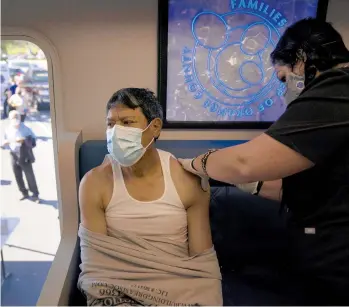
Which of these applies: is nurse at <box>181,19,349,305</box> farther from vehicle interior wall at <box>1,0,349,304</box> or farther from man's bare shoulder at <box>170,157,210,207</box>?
vehicle interior wall at <box>1,0,349,304</box>

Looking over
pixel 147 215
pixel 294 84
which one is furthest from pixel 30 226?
pixel 294 84

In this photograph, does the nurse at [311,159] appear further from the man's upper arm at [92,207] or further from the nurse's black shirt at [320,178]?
the man's upper arm at [92,207]

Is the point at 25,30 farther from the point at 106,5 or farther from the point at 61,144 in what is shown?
the point at 61,144

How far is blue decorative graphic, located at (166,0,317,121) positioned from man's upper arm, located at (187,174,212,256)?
69 centimetres

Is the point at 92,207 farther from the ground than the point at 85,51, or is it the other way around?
the point at 85,51

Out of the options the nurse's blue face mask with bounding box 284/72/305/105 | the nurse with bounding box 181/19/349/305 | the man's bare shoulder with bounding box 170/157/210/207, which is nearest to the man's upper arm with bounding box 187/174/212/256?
the man's bare shoulder with bounding box 170/157/210/207

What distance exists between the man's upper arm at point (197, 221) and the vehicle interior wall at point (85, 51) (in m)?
0.67

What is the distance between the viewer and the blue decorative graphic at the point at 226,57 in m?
1.97

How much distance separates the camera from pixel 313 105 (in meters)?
0.98

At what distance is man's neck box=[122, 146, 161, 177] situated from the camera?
1.57 metres

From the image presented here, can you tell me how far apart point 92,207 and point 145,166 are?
0.30 metres

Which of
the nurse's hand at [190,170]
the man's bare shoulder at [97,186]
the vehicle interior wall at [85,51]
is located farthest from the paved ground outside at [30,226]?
the nurse's hand at [190,170]

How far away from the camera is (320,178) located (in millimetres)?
1176

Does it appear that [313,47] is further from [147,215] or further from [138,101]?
[147,215]
